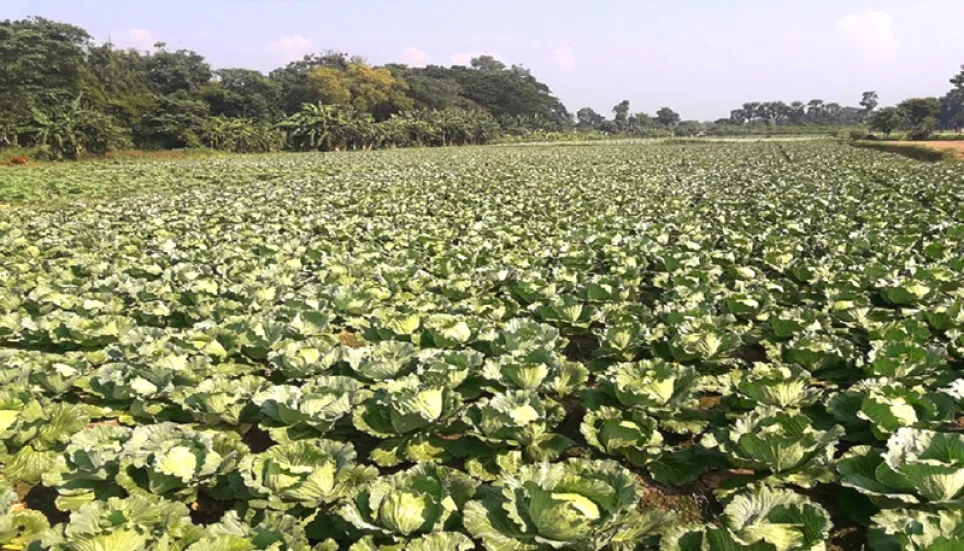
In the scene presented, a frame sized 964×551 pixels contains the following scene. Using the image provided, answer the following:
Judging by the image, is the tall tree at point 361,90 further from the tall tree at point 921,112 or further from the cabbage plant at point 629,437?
the cabbage plant at point 629,437

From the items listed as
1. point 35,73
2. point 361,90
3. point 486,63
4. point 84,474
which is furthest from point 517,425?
point 486,63

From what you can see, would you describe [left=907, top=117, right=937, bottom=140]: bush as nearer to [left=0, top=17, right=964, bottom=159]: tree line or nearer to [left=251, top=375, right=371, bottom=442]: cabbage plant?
[left=0, top=17, right=964, bottom=159]: tree line

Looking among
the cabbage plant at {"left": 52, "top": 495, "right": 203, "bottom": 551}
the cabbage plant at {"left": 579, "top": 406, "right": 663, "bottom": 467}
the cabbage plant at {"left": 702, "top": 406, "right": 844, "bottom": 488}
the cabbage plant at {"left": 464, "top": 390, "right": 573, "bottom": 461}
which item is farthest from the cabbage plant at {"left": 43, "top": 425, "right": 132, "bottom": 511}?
the cabbage plant at {"left": 702, "top": 406, "right": 844, "bottom": 488}

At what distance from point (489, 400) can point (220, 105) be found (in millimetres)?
65379

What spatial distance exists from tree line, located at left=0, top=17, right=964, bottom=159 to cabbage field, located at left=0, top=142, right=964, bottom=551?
37.8 m

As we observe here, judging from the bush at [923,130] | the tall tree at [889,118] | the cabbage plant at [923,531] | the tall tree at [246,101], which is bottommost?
the cabbage plant at [923,531]

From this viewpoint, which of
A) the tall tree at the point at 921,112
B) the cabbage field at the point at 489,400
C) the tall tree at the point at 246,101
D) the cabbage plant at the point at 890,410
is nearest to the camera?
the cabbage field at the point at 489,400

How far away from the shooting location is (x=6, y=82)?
40156 mm

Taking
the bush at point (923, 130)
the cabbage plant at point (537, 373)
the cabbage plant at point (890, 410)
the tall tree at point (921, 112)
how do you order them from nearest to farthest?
the cabbage plant at point (890, 410)
the cabbage plant at point (537, 373)
the bush at point (923, 130)
the tall tree at point (921, 112)

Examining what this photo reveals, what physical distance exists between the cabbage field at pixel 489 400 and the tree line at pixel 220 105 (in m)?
37.8

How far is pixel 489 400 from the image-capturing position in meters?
3.44

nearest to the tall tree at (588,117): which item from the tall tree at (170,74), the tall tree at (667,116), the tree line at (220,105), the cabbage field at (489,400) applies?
the tall tree at (667,116)

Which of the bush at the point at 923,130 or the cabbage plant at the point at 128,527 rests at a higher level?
the bush at the point at 923,130

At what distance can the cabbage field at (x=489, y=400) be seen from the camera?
8.27 feet
